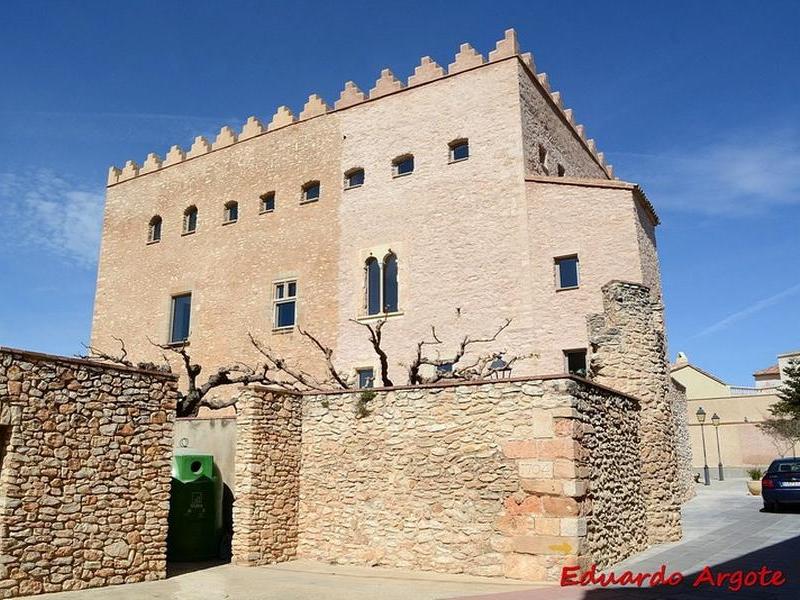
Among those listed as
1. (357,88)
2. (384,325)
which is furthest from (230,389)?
(357,88)

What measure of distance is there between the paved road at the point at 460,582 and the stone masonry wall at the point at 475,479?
1.57 ft

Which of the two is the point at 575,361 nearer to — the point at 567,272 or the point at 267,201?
the point at 567,272

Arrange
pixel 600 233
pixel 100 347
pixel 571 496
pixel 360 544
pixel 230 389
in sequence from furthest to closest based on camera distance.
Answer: pixel 100 347, pixel 230 389, pixel 600 233, pixel 360 544, pixel 571 496

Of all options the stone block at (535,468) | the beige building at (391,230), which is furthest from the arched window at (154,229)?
the stone block at (535,468)

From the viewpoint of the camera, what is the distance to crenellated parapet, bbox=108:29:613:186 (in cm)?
1956

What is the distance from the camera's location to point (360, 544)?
11.8 metres

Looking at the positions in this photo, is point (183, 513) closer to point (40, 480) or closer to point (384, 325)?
point (40, 480)

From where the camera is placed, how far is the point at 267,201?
2309cm

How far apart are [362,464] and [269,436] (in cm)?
182

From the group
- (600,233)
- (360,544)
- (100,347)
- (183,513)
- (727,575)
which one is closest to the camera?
(727,575)

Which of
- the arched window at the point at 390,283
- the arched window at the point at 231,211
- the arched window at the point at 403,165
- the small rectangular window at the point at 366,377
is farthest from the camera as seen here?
the arched window at the point at 231,211

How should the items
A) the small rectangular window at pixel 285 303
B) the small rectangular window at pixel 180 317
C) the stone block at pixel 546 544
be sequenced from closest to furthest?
the stone block at pixel 546 544
the small rectangular window at pixel 285 303
the small rectangular window at pixel 180 317

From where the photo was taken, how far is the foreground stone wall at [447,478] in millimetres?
10219

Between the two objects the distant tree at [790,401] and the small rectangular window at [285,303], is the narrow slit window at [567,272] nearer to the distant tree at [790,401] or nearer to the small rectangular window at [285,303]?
the small rectangular window at [285,303]
